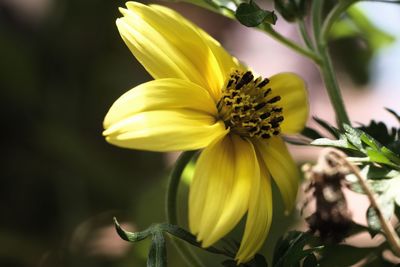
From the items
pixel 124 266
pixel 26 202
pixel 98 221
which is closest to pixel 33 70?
pixel 26 202

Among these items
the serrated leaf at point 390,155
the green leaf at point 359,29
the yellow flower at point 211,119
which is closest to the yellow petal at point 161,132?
the yellow flower at point 211,119

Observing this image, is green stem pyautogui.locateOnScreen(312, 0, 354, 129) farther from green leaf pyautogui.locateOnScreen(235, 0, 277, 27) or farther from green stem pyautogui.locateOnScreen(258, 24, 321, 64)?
green leaf pyautogui.locateOnScreen(235, 0, 277, 27)

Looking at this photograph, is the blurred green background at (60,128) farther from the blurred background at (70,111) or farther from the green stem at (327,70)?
the green stem at (327,70)

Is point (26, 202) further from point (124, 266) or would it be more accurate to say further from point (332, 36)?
point (332, 36)

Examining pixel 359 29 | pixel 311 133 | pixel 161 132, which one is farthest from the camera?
pixel 359 29

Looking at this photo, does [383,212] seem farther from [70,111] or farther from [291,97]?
[70,111]

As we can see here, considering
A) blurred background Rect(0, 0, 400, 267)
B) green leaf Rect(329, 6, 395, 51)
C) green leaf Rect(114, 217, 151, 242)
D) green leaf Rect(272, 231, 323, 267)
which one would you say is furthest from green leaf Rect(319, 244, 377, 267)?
blurred background Rect(0, 0, 400, 267)

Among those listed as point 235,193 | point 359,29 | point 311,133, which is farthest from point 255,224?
point 359,29
